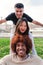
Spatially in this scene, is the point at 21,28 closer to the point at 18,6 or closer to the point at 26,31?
the point at 26,31

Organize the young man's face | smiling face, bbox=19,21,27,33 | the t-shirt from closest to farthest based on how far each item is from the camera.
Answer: the t-shirt, smiling face, bbox=19,21,27,33, the young man's face

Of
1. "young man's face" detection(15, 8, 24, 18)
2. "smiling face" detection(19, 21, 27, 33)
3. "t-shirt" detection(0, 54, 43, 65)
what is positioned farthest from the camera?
"young man's face" detection(15, 8, 24, 18)

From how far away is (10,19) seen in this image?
161 inches

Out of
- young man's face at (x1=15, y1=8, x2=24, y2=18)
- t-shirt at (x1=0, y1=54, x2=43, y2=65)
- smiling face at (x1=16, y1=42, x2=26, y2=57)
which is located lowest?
young man's face at (x1=15, y1=8, x2=24, y2=18)

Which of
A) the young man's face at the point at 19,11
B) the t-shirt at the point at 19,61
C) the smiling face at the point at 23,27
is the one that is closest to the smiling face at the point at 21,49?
the t-shirt at the point at 19,61

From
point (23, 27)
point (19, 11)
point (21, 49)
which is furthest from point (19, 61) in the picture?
point (19, 11)

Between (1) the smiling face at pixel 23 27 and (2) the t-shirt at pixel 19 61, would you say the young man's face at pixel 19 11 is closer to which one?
(1) the smiling face at pixel 23 27

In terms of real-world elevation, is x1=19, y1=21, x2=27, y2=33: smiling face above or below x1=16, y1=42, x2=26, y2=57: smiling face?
below

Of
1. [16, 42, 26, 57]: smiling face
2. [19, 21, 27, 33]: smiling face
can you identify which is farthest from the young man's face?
[16, 42, 26, 57]: smiling face

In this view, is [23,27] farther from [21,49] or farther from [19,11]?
[21,49]

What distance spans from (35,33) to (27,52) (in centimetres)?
612

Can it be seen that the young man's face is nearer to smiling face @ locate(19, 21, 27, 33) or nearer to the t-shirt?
smiling face @ locate(19, 21, 27, 33)

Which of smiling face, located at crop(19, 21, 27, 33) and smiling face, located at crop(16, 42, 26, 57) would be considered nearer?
smiling face, located at crop(16, 42, 26, 57)

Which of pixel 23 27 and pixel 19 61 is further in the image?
pixel 23 27
